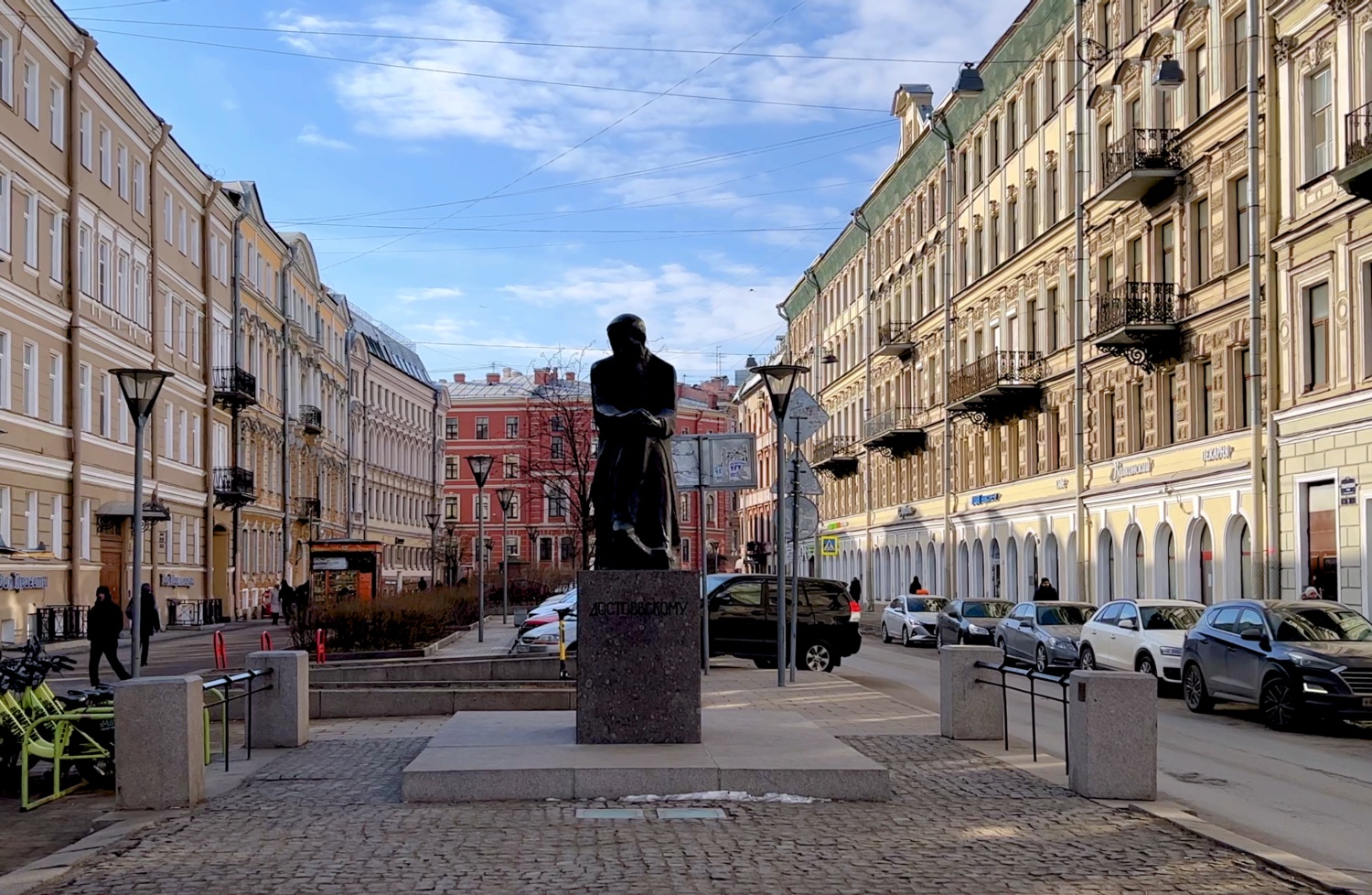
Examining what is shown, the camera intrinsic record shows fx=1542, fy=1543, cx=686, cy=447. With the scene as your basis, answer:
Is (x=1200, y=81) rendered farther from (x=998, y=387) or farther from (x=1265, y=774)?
(x=1265, y=774)

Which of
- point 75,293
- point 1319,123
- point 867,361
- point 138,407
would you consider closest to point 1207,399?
point 1319,123

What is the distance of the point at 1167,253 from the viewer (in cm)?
3647

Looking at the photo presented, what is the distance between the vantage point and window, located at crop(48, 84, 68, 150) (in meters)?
38.3

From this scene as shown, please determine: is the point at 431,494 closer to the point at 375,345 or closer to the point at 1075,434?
the point at 375,345

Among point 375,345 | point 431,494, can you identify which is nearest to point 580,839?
point 375,345

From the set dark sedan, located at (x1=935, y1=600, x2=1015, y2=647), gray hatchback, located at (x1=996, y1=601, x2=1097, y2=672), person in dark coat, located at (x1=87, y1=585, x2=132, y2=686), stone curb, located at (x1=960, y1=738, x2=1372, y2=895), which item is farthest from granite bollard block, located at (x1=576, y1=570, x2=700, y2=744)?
dark sedan, located at (x1=935, y1=600, x2=1015, y2=647)

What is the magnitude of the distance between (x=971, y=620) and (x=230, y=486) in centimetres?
3183

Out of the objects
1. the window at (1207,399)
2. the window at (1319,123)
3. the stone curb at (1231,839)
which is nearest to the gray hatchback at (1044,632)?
the window at (1207,399)

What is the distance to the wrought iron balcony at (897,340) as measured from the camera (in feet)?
199

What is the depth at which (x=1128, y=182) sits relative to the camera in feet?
119

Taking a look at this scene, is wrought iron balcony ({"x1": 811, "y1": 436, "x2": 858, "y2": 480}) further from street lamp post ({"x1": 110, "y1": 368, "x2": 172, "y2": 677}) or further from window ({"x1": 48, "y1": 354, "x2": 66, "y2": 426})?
street lamp post ({"x1": 110, "y1": 368, "x2": 172, "y2": 677})

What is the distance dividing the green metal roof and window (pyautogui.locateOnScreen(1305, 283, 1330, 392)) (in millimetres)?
15768

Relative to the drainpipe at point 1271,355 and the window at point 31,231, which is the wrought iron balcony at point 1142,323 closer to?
the drainpipe at point 1271,355

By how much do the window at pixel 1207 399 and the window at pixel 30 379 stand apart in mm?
27250
